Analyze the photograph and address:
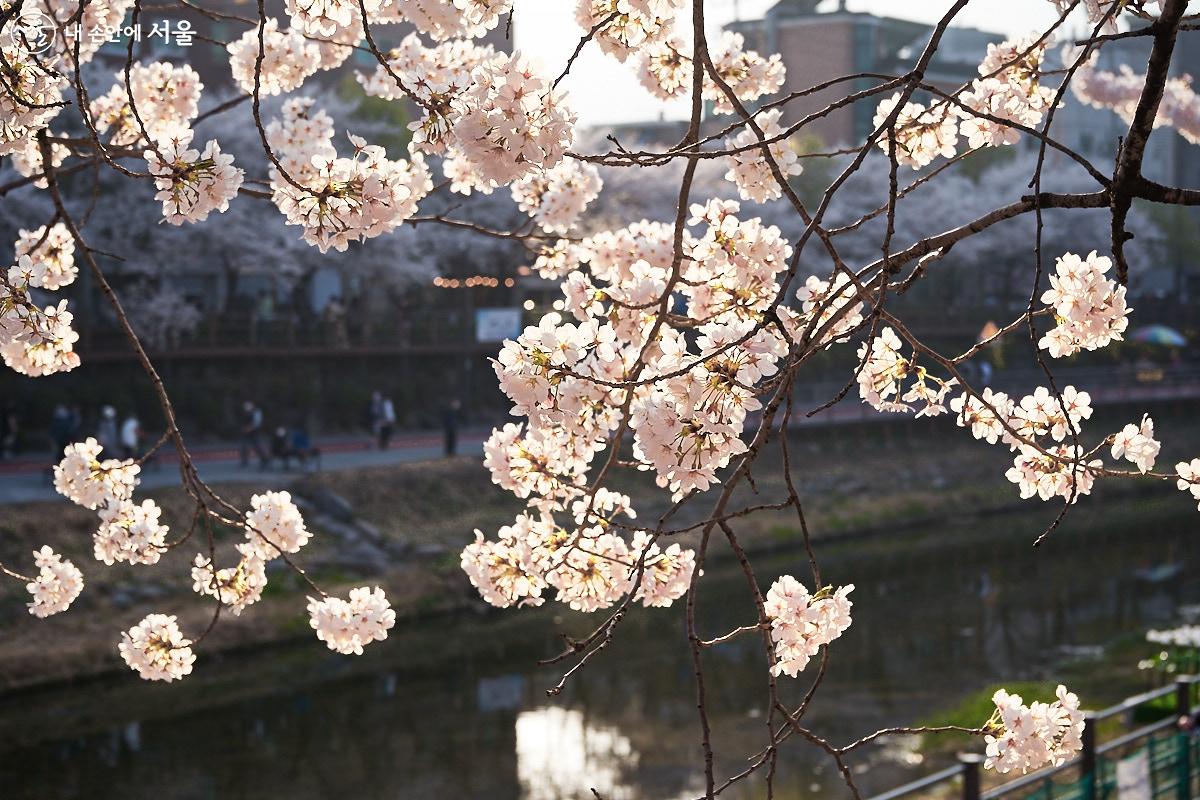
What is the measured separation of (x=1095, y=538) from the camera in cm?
2327

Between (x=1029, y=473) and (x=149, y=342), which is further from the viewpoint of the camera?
(x=149, y=342)

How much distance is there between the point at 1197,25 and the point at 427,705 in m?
12.2

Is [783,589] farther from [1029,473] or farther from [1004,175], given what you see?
[1004,175]

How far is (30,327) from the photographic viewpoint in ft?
10.3

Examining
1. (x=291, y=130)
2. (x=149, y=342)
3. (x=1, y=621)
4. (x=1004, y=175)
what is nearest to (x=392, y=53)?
(x=291, y=130)

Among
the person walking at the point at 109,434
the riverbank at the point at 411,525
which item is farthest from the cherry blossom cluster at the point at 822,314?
the person walking at the point at 109,434

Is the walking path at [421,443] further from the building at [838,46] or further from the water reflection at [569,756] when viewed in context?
the building at [838,46]

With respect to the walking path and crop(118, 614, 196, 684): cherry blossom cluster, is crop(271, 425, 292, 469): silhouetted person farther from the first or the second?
crop(118, 614, 196, 684): cherry blossom cluster

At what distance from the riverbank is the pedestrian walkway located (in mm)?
438

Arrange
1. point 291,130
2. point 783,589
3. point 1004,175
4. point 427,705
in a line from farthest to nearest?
1. point 1004,175
2. point 427,705
3. point 291,130
4. point 783,589

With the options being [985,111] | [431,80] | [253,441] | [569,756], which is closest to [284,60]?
[431,80]

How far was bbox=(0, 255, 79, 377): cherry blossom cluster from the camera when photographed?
3.03 m

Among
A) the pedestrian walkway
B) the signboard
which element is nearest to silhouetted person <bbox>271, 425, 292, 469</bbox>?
the pedestrian walkway

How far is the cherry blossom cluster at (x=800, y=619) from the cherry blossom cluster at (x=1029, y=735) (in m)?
0.32
